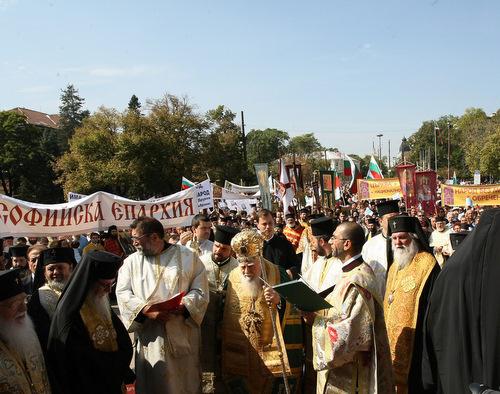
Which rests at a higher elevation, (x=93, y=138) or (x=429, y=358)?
(x=93, y=138)

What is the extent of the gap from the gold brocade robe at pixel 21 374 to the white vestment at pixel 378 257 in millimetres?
3552

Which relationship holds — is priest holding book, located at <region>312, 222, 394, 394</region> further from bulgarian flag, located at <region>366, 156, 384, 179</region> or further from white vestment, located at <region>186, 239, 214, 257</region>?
bulgarian flag, located at <region>366, 156, 384, 179</region>

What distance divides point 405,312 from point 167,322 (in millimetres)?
2310

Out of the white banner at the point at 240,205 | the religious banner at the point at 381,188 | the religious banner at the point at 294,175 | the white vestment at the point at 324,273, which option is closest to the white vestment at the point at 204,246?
the white vestment at the point at 324,273

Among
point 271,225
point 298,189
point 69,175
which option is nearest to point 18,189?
point 69,175

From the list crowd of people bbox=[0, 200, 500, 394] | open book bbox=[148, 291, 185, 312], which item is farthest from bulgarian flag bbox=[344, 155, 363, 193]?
open book bbox=[148, 291, 185, 312]

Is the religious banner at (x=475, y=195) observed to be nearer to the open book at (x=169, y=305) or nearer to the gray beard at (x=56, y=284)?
the open book at (x=169, y=305)

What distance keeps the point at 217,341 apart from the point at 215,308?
1.13 ft

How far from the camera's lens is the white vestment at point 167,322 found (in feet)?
16.8

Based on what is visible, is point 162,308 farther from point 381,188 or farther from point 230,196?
point 230,196

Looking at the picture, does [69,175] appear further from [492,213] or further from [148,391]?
[492,213]

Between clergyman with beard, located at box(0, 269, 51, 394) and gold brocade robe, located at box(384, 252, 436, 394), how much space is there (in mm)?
3269

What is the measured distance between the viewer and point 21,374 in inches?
136

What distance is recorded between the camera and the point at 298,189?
17.7 metres
